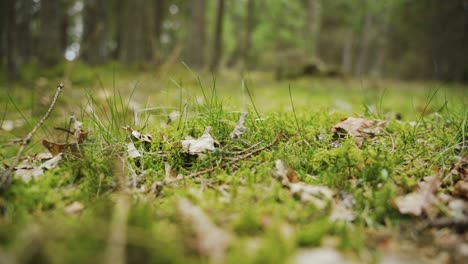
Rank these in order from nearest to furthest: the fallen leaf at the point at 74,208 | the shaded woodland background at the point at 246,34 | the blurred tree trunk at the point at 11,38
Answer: the fallen leaf at the point at 74,208 → the blurred tree trunk at the point at 11,38 → the shaded woodland background at the point at 246,34

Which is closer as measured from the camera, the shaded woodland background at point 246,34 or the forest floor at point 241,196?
the forest floor at point 241,196

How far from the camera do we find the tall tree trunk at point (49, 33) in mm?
7297

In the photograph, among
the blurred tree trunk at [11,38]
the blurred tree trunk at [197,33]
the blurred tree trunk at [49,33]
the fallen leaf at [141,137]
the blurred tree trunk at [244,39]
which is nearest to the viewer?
the fallen leaf at [141,137]

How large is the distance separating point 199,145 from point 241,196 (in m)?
0.47

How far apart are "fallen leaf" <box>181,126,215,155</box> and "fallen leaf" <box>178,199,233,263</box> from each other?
59 centimetres

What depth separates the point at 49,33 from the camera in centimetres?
743

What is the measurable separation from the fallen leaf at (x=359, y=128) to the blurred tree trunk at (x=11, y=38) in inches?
308

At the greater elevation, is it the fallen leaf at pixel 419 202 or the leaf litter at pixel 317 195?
the fallen leaf at pixel 419 202

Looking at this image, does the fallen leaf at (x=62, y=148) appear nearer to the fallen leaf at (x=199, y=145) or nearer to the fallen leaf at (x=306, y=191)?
the fallen leaf at (x=199, y=145)

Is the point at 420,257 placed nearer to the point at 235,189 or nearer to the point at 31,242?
the point at 235,189

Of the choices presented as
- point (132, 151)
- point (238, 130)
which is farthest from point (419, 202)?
point (132, 151)

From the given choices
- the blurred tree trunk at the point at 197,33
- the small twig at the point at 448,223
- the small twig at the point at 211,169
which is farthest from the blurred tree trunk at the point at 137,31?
the small twig at the point at 448,223

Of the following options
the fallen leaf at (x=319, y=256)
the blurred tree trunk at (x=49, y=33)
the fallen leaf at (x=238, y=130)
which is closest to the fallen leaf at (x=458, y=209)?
the fallen leaf at (x=319, y=256)

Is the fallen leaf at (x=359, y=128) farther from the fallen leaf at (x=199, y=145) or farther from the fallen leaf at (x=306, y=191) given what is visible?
the fallen leaf at (x=199, y=145)
